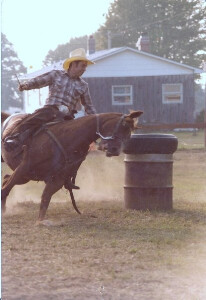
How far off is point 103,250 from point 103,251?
0.05 metres

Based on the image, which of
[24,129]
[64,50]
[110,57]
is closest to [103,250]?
[24,129]

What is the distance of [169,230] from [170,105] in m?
3.11

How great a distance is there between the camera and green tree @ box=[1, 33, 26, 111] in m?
5.93

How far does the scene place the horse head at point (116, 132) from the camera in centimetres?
752

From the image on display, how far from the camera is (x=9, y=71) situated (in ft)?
21.3

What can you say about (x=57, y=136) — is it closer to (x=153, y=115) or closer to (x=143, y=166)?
(x=143, y=166)

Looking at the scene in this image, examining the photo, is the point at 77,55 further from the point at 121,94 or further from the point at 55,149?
the point at 121,94

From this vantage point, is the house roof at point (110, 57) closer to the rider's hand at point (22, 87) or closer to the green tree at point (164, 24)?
the rider's hand at point (22, 87)

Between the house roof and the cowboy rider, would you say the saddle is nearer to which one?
the cowboy rider

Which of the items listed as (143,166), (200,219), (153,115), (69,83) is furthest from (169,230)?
(153,115)

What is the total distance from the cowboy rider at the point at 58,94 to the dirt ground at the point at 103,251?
0.94 metres

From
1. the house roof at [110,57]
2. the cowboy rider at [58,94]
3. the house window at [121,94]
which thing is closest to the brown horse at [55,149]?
the cowboy rider at [58,94]

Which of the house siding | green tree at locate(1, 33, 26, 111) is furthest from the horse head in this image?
the house siding

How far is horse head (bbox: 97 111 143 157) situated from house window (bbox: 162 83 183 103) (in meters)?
1.04
